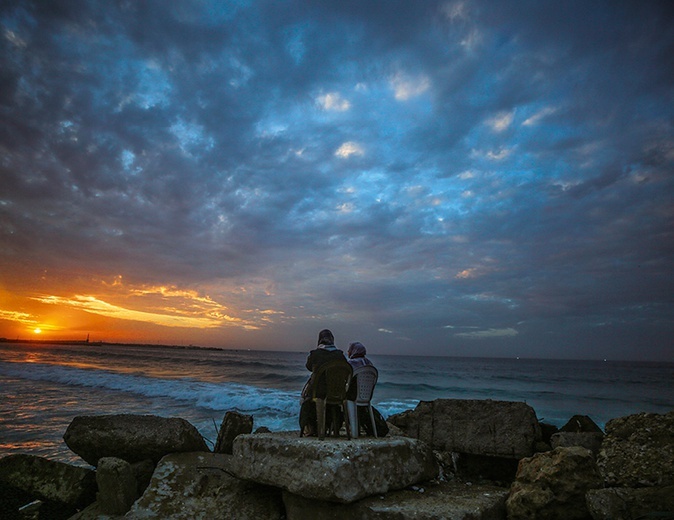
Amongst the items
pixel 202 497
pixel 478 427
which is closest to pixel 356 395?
pixel 478 427

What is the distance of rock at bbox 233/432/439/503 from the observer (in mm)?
3578

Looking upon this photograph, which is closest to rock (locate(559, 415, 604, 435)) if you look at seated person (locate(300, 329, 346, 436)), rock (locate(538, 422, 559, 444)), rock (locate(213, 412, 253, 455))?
rock (locate(538, 422, 559, 444))

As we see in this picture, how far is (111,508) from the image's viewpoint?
4.52 metres

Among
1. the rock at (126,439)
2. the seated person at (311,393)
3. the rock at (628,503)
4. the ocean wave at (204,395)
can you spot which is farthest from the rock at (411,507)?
the ocean wave at (204,395)

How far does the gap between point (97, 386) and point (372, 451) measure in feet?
79.1

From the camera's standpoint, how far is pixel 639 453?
13.6 feet

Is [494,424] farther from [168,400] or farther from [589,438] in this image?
[168,400]

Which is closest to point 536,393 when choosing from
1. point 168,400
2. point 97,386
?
point 168,400

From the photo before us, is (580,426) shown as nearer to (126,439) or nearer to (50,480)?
(126,439)

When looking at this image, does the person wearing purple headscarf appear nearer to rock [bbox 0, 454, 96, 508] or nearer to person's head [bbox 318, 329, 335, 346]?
person's head [bbox 318, 329, 335, 346]

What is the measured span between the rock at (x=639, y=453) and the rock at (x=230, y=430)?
4.80 metres

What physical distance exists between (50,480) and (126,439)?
1.01 metres

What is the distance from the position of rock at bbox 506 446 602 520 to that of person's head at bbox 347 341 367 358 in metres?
2.35

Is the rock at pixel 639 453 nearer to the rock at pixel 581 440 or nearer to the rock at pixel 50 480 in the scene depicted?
the rock at pixel 581 440
